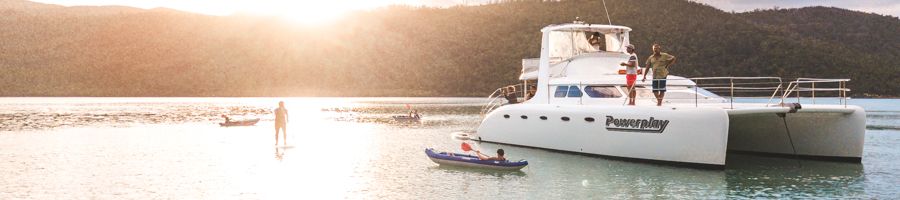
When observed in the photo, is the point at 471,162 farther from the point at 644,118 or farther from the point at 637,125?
the point at 644,118

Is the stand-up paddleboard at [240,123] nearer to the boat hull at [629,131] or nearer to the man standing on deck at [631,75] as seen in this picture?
the boat hull at [629,131]

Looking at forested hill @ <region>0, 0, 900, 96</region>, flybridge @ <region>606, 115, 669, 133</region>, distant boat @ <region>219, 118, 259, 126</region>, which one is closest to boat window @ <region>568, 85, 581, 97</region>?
flybridge @ <region>606, 115, 669, 133</region>

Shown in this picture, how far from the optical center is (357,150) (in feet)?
95.1

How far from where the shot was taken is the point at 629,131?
20984 millimetres

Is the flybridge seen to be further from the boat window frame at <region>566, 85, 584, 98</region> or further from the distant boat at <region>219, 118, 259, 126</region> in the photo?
the distant boat at <region>219, 118, 259, 126</region>

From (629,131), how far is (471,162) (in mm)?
4602

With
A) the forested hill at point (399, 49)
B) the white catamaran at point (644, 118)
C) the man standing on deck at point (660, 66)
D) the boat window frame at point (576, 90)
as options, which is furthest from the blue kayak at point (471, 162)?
the forested hill at point (399, 49)

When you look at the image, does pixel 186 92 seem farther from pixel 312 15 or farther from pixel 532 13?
pixel 532 13

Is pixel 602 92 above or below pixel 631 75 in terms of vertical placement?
below

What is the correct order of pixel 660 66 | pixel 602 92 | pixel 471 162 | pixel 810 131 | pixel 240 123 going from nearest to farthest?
pixel 660 66, pixel 471 162, pixel 810 131, pixel 602 92, pixel 240 123

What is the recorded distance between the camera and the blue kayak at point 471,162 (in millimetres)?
20344

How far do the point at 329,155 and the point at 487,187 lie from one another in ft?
34.1

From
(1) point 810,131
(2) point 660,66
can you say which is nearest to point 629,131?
(2) point 660,66

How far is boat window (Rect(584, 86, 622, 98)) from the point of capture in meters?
22.8
